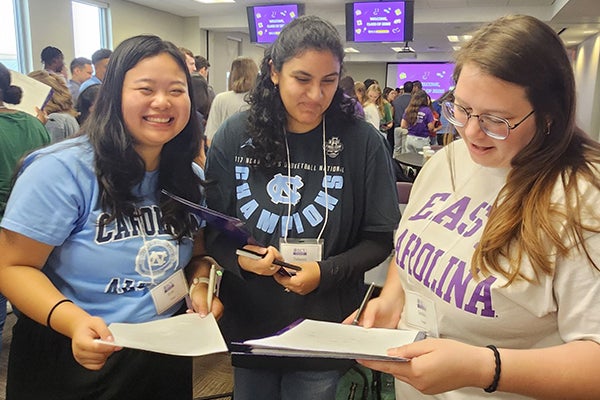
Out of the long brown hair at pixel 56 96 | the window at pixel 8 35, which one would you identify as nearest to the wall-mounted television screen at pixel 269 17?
the window at pixel 8 35

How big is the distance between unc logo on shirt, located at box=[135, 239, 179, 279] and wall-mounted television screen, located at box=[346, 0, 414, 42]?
673 cm

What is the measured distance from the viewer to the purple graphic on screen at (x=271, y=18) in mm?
7777

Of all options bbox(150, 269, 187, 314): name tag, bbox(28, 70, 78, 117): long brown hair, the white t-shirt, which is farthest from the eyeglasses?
bbox(28, 70, 78, 117): long brown hair

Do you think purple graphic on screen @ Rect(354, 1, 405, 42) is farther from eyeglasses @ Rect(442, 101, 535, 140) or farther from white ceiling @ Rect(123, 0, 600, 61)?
eyeglasses @ Rect(442, 101, 535, 140)

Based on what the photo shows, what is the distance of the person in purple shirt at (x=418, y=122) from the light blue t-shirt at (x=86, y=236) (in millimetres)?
5566

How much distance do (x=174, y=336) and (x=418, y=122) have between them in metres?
5.80

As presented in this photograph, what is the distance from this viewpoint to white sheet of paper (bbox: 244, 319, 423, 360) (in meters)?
0.80

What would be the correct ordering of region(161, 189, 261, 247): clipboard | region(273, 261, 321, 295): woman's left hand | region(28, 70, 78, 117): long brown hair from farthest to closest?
region(28, 70, 78, 117): long brown hair, region(273, 261, 321, 295): woman's left hand, region(161, 189, 261, 247): clipboard

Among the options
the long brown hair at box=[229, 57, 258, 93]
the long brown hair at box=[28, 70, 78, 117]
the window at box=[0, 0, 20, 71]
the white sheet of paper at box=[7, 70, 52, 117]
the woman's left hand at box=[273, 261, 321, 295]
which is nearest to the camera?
the woman's left hand at box=[273, 261, 321, 295]

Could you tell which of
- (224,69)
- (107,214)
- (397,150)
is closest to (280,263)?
(107,214)

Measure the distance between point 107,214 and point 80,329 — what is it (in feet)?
0.86

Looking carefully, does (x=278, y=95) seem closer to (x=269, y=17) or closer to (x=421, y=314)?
(x=421, y=314)

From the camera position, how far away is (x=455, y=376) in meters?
0.80

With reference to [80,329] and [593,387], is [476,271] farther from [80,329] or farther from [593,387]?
[80,329]
